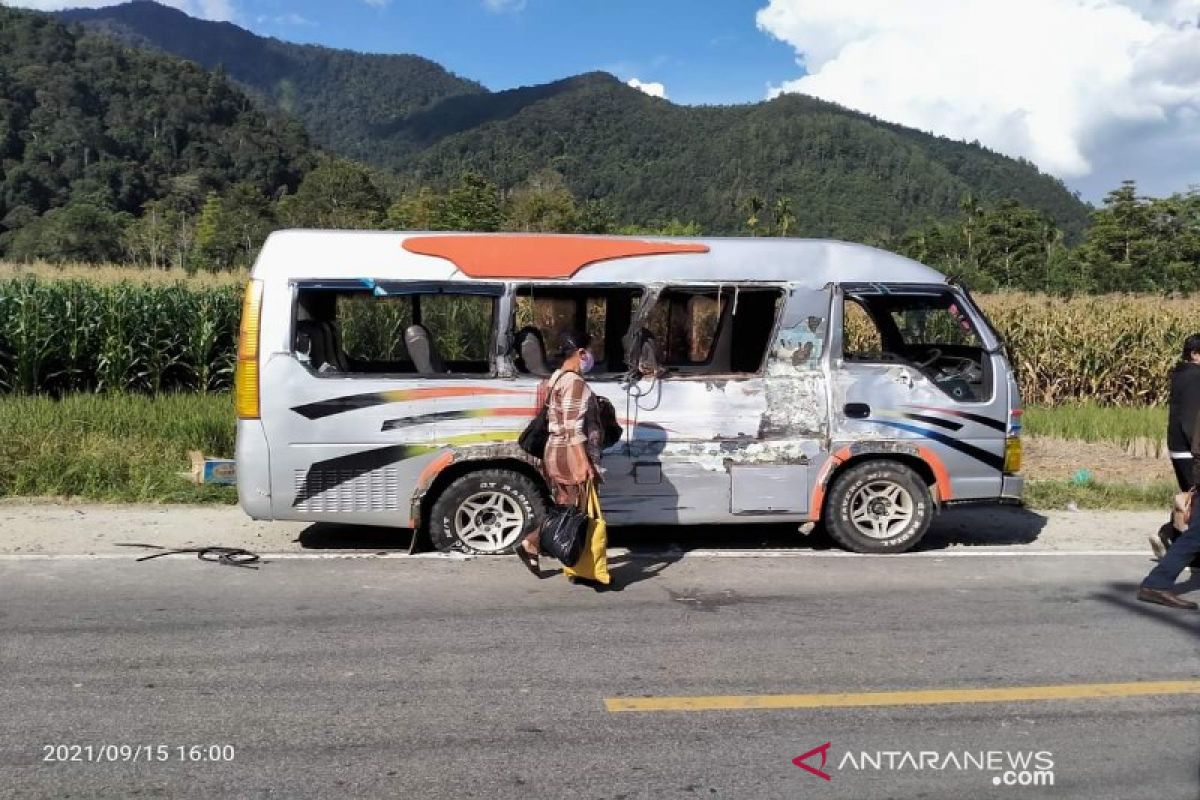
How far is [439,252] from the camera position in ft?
23.6

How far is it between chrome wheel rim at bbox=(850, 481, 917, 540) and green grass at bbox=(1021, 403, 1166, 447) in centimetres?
704

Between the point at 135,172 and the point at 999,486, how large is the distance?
9471 cm

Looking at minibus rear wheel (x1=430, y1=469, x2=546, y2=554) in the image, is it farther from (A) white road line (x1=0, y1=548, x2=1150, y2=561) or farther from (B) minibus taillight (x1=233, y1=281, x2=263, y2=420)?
(B) minibus taillight (x1=233, y1=281, x2=263, y2=420)

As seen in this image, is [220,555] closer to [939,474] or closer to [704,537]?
[704,537]

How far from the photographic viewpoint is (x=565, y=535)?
645 centimetres

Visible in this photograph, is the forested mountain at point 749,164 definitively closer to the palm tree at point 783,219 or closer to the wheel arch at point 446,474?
the palm tree at point 783,219

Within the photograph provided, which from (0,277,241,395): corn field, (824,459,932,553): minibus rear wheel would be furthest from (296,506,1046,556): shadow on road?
(0,277,241,395): corn field

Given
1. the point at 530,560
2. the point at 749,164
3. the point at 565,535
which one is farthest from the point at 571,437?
the point at 749,164

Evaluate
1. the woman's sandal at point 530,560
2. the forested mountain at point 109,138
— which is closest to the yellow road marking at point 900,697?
the woman's sandal at point 530,560

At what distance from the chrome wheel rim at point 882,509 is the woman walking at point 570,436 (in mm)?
2271

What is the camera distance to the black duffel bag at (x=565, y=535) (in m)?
6.42

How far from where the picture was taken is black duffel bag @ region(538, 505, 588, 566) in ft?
21.1

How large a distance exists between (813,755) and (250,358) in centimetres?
465
